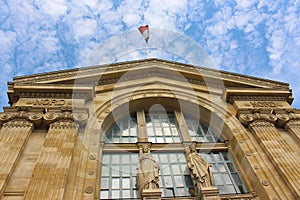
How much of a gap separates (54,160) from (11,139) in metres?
2.17

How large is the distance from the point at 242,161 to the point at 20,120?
9.45 meters

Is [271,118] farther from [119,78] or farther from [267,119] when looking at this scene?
[119,78]

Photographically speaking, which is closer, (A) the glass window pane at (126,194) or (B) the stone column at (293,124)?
(A) the glass window pane at (126,194)

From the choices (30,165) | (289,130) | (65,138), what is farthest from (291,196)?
(30,165)

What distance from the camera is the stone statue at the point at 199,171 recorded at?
10875 millimetres

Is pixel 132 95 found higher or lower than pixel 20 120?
higher

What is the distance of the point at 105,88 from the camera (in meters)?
16.3

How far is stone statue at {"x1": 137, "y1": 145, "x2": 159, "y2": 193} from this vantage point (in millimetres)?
10477

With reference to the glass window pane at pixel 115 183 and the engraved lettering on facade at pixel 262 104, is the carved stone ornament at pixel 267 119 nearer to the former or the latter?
the engraved lettering on facade at pixel 262 104

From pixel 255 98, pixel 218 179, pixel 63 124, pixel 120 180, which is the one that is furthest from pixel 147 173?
pixel 255 98

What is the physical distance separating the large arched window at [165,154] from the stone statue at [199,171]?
2.15ft

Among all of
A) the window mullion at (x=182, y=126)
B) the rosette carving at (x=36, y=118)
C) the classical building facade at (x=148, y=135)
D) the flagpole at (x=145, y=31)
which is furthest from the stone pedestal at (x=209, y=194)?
the flagpole at (x=145, y=31)

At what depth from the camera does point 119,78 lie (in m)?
A: 17.3

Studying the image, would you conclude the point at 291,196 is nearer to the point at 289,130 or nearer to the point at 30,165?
the point at 289,130
